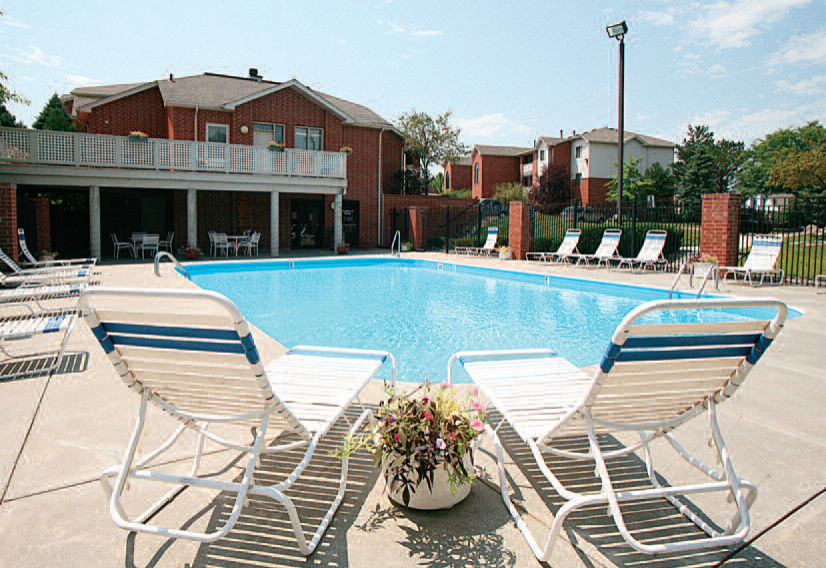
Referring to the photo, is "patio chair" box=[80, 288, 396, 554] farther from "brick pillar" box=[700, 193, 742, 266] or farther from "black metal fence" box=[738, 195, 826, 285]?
"brick pillar" box=[700, 193, 742, 266]

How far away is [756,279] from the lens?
12.1 meters

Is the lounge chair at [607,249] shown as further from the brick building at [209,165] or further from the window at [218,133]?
the window at [218,133]

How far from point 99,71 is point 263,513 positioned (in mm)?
28935

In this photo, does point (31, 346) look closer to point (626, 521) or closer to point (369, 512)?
point (369, 512)

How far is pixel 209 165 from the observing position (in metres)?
18.8

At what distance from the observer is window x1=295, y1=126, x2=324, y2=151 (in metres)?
22.8

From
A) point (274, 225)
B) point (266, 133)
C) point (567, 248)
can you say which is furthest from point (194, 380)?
point (266, 133)

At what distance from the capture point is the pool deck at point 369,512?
2.06 metres

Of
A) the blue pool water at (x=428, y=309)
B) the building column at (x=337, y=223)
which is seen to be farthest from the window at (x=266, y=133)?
the blue pool water at (x=428, y=309)

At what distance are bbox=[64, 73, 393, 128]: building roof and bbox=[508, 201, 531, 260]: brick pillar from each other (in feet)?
30.4

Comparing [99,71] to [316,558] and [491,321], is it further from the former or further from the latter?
[316,558]

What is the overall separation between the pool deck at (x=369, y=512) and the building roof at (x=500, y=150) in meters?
47.6

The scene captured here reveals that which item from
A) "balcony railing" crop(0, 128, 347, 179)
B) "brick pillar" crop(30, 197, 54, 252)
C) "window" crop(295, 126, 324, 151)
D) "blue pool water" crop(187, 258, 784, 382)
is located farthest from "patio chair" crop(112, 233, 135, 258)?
"window" crop(295, 126, 324, 151)

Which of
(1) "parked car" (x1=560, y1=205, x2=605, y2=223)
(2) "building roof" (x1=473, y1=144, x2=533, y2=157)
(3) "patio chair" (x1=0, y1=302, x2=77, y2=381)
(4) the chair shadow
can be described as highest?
(2) "building roof" (x1=473, y1=144, x2=533, y2=157)
